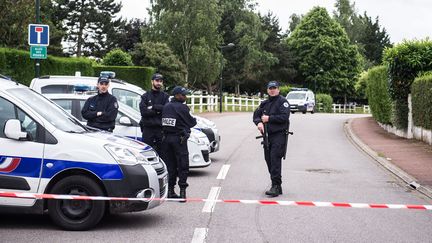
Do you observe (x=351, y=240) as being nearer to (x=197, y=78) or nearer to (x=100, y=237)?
(x=100, y=237)

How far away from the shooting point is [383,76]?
2709 centimetres

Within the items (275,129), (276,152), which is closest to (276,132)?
(275,129)

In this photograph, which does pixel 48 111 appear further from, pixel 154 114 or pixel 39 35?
pixel 39 35

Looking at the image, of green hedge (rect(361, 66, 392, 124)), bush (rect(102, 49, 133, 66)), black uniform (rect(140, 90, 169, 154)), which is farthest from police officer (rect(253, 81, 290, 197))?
bush (rect(102, 49, 133, 66))

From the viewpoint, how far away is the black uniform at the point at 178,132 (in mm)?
9617

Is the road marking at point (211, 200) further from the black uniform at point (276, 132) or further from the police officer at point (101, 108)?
the police officer at point (101, 108)

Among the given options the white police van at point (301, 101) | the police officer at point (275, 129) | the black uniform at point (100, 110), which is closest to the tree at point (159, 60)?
the white police van at point (301, 101)

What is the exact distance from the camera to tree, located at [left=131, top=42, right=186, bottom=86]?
50.9 m

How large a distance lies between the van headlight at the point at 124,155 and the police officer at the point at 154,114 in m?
2.41

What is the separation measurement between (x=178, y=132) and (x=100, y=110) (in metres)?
1.84

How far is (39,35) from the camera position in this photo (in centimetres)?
1742

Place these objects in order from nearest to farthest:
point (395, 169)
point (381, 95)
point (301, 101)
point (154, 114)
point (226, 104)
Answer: point (154, 114) → point (395, 169) → point (381, 95) → point (226, 104) → point (301, 101)

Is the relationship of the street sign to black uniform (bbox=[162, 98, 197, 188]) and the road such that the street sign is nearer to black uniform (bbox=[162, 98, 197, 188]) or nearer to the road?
the road

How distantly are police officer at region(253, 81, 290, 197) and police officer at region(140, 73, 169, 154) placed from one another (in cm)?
162
